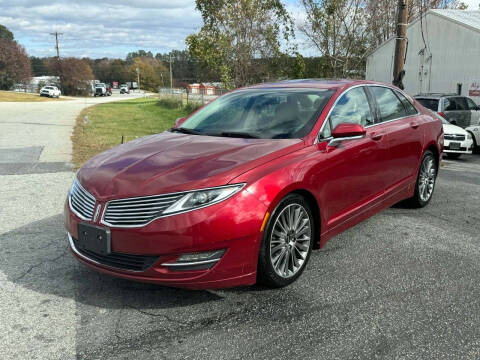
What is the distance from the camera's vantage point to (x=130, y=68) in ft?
431

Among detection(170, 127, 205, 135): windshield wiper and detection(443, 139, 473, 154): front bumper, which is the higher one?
detection(170, 127, 205, 135): windshield wiper

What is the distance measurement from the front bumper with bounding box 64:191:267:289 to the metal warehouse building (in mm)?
18678

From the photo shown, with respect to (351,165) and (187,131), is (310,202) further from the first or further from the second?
(187,131)

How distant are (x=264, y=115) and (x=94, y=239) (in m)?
1.94

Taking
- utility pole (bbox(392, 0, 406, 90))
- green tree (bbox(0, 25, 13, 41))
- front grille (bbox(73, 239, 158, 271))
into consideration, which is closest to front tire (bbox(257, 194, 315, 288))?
front grille (bbox(73, 239, 158, 271))

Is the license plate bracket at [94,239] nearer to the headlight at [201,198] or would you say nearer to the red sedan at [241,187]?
the red sedan at [241,187]

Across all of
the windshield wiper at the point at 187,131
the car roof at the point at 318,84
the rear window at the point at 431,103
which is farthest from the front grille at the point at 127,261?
the rear window at the point at 431,103

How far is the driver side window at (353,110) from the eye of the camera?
409cm

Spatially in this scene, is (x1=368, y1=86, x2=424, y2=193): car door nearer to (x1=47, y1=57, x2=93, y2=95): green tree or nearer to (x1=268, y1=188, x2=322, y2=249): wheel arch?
(x1=268, y1=188, x2=322, y2=249): wheel arch

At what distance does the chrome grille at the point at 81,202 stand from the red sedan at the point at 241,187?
0.05ft

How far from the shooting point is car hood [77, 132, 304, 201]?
302 centimetres

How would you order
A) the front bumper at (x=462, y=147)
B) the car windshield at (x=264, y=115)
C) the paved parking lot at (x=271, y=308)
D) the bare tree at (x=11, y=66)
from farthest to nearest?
the bare tree at (x=11, y=66)
the front bumper at (x=462, y=147)
the car windshield at (x=264, y=115)
the paved parking lot at (x=271, y=308)

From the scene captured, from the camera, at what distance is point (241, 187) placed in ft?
9.84

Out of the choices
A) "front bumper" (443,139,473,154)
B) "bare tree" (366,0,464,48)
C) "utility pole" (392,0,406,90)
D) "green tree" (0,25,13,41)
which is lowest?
"front bumper" (443,139,473,154)
